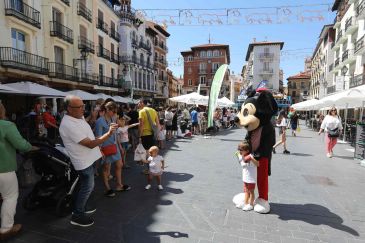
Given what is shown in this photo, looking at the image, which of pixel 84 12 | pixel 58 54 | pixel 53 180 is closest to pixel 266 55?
pixel 84 12

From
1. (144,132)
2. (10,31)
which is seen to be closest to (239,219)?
(144,132)

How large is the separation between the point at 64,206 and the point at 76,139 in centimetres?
135

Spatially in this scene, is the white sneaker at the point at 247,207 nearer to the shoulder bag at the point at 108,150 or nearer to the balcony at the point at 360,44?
the shoulder bag at the point at 108,150

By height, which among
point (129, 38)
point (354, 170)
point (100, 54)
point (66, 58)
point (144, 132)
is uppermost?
point (129, 38)

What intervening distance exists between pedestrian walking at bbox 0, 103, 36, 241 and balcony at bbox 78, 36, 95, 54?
798 inches

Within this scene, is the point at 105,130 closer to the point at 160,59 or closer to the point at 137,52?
the point at 137,52

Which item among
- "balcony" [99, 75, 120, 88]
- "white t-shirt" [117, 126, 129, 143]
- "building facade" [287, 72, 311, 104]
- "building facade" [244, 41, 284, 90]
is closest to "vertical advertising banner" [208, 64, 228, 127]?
"white t-shirt" [117, 126, 129, 143]

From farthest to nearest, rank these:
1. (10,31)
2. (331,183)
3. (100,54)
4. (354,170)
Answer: (100,54)
(10,31)
(354,170)
(331,183)

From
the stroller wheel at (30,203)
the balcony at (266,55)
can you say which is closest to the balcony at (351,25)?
the balcony at (266,55)

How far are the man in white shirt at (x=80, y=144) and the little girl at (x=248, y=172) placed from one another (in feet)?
6.78

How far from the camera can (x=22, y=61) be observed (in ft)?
48.4

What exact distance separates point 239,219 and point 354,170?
4897mm

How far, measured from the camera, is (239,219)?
3.61 metres

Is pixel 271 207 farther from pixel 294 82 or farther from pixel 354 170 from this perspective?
pixel 294 82
